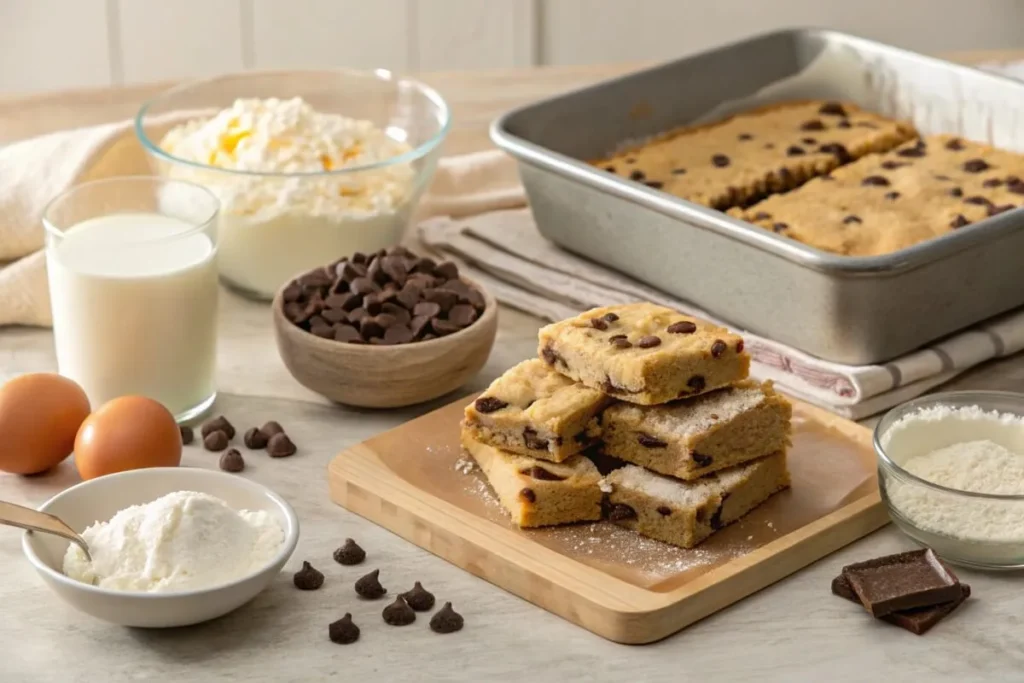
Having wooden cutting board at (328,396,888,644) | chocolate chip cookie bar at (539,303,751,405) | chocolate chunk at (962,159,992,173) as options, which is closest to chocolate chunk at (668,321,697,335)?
chocolate chip cookie bar at (539,303,751,405)

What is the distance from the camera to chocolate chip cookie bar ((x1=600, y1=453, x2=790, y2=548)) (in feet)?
6.20

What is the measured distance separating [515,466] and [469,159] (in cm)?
132

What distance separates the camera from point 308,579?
1.85 metres

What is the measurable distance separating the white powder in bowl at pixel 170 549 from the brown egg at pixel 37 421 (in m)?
0.33

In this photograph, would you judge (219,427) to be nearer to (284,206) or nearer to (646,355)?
(284,206)

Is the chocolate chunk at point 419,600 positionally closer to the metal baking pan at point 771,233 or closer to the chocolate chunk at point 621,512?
the chocolate chunk at point 621,512

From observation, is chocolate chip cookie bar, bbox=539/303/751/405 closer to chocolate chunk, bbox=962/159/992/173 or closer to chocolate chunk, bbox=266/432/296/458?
chocolate chunk, bbox=266/432/296/458

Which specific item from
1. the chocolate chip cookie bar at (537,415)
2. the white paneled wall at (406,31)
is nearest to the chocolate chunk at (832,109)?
the chocolate chip cookie bar at (537,415)

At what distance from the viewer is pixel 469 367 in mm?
2320

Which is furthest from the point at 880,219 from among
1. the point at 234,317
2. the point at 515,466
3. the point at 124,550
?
the point at 124,550

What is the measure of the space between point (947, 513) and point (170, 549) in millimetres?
976

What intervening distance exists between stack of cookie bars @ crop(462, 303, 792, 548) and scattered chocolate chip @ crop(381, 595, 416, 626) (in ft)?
0.71

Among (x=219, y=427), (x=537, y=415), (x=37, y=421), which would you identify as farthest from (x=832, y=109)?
(x=37, y=421)

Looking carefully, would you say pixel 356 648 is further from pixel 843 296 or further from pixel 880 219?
pixel 880 219
